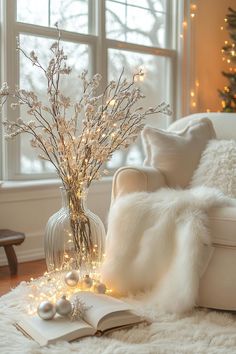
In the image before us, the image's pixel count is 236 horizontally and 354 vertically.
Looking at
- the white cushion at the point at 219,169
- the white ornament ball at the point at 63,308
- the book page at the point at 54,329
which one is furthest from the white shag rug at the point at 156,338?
the white cushion at the point at 219,169

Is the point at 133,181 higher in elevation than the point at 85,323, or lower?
higher

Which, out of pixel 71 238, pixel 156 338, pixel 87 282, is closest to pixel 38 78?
pixel 71 238

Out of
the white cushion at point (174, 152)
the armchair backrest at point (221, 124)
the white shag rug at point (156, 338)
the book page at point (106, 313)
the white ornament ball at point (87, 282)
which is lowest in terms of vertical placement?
the white shag rug at point (156, 338)

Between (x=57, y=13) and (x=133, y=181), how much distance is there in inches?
69.8

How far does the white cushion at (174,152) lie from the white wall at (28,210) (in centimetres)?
93

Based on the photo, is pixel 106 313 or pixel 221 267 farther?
pixel 221 267

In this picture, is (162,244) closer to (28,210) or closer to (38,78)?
(28,210)

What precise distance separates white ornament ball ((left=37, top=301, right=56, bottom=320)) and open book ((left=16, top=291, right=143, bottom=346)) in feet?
0.07

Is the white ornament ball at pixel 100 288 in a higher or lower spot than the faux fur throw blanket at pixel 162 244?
lower

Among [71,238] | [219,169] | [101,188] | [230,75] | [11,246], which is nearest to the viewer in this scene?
[71,238]

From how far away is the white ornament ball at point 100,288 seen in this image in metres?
2.29

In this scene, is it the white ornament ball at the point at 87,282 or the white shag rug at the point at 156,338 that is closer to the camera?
the white shag rug at the point at 156,338

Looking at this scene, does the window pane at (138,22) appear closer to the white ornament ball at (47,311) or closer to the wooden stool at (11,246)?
the wooden stool at (11,246)

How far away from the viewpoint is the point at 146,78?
14.1ft
